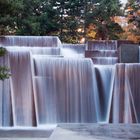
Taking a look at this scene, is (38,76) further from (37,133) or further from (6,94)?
(37,133)

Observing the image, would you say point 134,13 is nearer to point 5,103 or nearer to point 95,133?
point 5,103

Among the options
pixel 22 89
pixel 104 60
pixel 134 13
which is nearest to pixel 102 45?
pixel 104 60

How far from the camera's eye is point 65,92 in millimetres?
14617

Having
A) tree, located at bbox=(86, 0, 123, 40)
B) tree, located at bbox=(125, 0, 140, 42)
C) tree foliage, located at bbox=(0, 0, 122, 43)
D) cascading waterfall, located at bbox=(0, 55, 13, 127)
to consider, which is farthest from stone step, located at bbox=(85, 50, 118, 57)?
tree, located at bbox=(86, 0, 123, 40)

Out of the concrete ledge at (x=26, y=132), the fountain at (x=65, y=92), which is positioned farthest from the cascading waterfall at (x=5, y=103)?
Answer: the concrete ledge at (x=26, y=132)

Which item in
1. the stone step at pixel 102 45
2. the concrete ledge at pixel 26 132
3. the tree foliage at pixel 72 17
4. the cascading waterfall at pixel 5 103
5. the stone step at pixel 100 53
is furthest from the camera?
the tree foliage at pixel 72 17

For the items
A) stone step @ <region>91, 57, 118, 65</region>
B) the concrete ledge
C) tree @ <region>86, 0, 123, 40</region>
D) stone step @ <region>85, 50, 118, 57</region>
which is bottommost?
the concrete ledge

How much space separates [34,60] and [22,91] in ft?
4.55

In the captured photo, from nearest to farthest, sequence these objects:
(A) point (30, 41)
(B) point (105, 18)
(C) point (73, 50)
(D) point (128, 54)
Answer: (D) point (128, 54) < (A) point (30, 41) < (C) point (73, 50) < (B) point (105, 18)

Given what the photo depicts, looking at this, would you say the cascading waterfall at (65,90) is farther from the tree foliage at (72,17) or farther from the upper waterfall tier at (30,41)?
the tree foliage at (72,17)

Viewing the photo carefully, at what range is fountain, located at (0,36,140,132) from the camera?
45.3 feet

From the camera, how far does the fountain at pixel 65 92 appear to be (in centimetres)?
1382

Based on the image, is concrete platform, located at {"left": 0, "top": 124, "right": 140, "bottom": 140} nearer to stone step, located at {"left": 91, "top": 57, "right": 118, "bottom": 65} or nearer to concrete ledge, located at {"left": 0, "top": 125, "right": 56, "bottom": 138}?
concrete ledge, located at {"left": 0, "top": 125, "right": 56, "bottom": 138}

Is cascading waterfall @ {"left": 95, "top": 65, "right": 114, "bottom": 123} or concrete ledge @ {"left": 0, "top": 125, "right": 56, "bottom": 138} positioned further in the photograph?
cascading waterfall @ {"left": 95, "top": 65, "right": 114, "bottom": 123}
